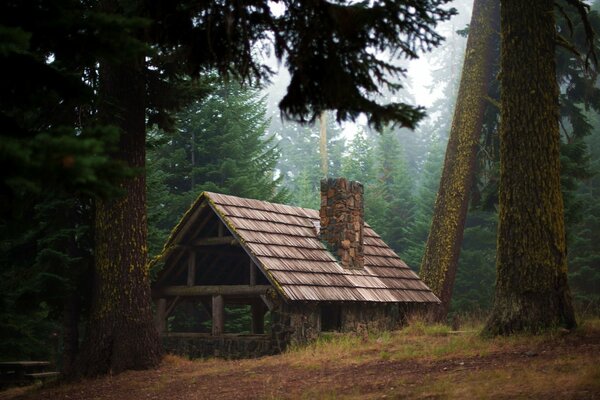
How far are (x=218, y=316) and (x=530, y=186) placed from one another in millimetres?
8919

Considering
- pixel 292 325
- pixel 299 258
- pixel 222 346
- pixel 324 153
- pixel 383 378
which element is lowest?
pixel 222 346

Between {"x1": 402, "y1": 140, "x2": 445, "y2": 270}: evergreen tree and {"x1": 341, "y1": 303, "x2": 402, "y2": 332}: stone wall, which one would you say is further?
{"x1": 402, "y1": 140, "x2": 445, "y2": 270}: evergreen tree

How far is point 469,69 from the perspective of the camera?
22.1m

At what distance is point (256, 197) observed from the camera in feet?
90.7

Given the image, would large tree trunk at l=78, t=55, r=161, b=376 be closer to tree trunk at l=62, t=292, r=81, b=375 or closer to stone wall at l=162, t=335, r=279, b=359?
tree trunk at l=62, t=292, r=81, b=375

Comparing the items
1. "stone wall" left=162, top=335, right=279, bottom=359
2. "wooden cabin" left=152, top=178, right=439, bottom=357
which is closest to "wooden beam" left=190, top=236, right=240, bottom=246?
"wooden cabin" left=152, top=178, right=439, bottom=357

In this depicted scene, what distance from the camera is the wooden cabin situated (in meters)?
16.7

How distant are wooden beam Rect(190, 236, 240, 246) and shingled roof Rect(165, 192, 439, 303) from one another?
0.37m

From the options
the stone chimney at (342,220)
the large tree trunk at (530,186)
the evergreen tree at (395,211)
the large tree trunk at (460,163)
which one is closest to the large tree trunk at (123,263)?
the stone chimney at (342,220)

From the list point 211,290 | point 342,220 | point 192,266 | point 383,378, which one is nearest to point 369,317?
point 342,220

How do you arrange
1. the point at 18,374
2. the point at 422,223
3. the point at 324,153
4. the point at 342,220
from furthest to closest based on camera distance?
the point at 324,153 < the point at 422,223 < the point at 342,220 < the point at 18,374

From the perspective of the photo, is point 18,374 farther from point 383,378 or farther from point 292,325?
point 383,378

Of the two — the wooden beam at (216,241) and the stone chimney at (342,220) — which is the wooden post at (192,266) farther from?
the stone chimney at (342,220)

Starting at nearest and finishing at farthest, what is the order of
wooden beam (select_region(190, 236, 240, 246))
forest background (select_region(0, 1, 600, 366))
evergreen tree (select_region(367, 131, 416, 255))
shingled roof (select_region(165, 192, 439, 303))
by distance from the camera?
forest background (select_region(0, 1, 600, 366)), shingled roof (select_region(165, 192, 439, 303)), wooden beam (select_region(190, 236, 240, 246)), evergreen tree (select_region(367, 131, 416, 255))
